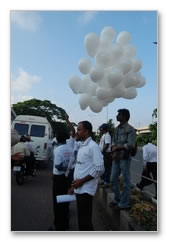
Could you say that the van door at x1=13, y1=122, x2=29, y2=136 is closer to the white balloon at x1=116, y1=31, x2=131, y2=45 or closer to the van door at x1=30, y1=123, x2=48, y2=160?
→ the van door at x1=30, y1=123, x2=48, y2=160

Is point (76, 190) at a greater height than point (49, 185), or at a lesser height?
greater

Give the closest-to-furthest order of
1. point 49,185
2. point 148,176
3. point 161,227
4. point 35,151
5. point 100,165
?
point 100,165
point 161,227
point 148,176
point 49,185
point 35,151

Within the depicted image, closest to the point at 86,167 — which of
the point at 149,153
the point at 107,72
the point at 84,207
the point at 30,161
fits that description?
the point at 84,207

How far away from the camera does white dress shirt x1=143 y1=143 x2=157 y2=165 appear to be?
3.09 metres

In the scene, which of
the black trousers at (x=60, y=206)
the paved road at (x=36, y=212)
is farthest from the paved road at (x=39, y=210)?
the black trousers at (x=60, y=206)

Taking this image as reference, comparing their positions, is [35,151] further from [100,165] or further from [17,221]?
[100,165]

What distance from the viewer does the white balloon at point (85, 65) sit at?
2773 millimetres

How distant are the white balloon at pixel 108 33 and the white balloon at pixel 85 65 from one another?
0.90ft

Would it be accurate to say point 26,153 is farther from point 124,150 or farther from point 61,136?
point 124,150

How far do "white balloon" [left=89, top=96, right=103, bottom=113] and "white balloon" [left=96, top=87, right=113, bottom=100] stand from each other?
87 millimetres

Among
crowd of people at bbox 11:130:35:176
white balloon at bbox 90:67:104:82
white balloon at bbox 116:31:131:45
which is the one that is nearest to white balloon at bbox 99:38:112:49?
white balloon at bbox 116:31:131:45
